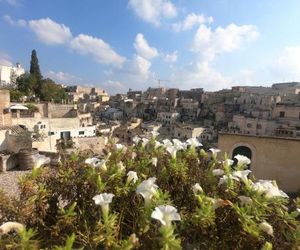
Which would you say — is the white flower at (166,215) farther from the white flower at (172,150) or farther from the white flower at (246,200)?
the white flower at (172,150)

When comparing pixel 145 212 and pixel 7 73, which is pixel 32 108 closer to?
pixel 145 212

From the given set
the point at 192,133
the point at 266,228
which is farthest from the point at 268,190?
the point at 192,133

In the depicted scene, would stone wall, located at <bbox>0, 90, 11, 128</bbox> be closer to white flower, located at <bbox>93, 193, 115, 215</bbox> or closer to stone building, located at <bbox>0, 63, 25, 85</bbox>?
white flower, located at <bbox>93, 193, 115, 215</bbox>

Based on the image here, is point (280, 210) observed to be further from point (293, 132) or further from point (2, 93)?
point (293, 132)

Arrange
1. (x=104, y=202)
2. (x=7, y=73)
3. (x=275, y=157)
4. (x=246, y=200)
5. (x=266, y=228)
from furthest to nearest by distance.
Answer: (x=7, y=73) → (x=275, y=157) → (x=246, y=200) → (x=104, y=202) → (x=266, y=228)

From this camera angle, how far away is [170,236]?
2475 mm

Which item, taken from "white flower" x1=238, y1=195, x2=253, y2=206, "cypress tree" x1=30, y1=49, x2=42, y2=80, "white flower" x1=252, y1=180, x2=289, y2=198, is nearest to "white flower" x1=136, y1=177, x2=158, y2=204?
"white flower" x1=238, y1=195, x2=253, y2=206

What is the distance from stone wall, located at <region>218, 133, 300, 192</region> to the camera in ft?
26.1

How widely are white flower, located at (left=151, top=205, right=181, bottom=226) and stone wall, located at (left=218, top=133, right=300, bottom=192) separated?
667 cm

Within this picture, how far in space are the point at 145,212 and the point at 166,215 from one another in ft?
1.56

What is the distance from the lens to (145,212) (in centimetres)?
301

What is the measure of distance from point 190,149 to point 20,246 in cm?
327

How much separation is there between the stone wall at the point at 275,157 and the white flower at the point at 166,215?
6.67 m

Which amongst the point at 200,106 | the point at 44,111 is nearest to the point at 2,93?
the point at 44,111
